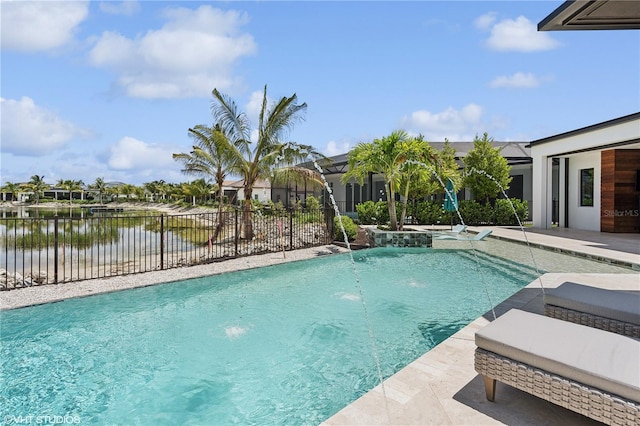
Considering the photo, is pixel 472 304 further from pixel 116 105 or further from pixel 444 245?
pixel 116 105

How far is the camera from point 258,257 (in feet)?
36.7

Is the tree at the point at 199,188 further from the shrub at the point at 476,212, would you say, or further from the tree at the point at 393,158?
the tree at the point at 393,158

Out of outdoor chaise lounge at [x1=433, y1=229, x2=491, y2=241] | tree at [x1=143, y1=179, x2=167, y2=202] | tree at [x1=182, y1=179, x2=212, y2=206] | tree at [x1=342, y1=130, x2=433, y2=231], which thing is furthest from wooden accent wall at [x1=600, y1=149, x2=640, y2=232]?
tree at [x1=143, y1=179, x2=167, y2=202]

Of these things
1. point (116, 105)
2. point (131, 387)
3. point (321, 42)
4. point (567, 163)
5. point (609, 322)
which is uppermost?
point (321, 42)

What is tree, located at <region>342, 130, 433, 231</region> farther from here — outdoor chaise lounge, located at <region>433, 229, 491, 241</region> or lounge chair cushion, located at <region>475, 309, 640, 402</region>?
lounge chair cushion, located at <region>475, 309, 640, 402</region>

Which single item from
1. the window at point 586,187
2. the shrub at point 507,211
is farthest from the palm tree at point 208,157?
the window at point 586,187

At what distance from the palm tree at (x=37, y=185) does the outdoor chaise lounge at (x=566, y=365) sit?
81.3 metres

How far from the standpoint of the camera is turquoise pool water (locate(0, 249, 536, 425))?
11.7 ft

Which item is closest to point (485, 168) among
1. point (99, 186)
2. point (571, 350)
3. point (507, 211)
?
point (507, 211)

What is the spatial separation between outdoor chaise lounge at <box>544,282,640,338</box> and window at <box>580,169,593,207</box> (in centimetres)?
1547

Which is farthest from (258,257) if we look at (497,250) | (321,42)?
(497,250)

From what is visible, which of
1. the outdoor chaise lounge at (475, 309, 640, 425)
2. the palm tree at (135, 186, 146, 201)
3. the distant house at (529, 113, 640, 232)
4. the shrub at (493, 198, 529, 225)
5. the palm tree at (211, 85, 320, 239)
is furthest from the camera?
the palm tree at (135, 186, 146, 201)

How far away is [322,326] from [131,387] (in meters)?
2.67

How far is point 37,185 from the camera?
217ft
